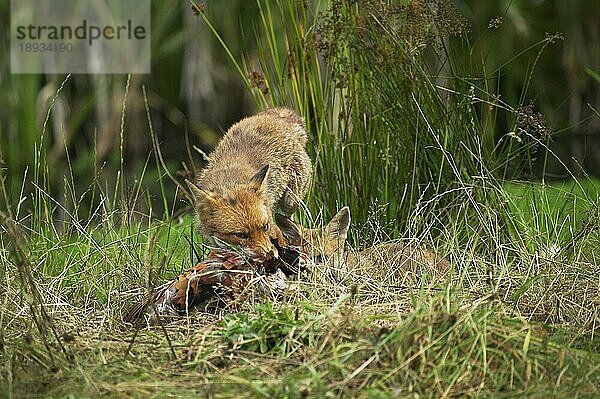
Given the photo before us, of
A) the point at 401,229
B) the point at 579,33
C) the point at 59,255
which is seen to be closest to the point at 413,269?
the point at 401,229

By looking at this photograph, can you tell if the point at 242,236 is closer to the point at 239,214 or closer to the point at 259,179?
the point at 239,214

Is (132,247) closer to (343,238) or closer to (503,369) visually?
(343,238)

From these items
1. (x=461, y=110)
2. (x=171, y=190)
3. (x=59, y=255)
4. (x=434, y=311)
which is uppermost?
(x=461, y=110)

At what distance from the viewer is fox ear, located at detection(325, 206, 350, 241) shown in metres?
4.62

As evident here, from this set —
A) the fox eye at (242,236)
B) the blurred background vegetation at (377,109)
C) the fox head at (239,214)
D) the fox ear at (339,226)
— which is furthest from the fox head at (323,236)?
the blurred background vegetation at (377,109)

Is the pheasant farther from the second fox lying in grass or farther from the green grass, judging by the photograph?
the second fox lying in grass

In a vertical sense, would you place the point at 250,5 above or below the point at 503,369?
above

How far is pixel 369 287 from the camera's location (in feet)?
13.1

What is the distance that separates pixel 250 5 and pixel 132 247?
4.20 m

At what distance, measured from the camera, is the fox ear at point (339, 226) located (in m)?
4.62

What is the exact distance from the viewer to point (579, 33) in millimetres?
8945

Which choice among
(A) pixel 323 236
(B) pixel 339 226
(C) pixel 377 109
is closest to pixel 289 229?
(B) pixel 339 226

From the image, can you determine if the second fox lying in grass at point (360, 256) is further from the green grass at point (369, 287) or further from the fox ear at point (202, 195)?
the fox ear at point (202, 195)

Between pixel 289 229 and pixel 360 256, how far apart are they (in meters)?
0.45
